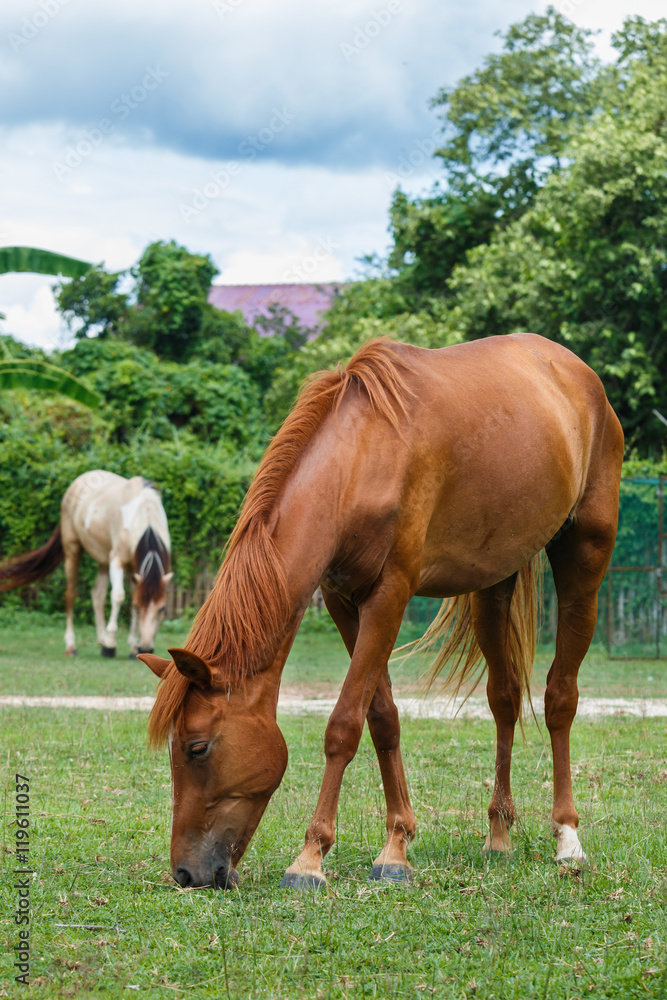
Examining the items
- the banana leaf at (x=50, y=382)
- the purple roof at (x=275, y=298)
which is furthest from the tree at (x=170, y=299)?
the banana leaf at (x=50, y=382)

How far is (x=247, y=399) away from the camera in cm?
2527

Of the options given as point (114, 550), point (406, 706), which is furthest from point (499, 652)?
point (114, 550)

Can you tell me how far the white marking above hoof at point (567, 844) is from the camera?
3736mm

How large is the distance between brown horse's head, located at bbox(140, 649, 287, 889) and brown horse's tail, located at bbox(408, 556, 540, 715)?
151cm

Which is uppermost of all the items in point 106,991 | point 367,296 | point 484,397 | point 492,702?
point 367,296

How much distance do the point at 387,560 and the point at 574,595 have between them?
1.39 metres

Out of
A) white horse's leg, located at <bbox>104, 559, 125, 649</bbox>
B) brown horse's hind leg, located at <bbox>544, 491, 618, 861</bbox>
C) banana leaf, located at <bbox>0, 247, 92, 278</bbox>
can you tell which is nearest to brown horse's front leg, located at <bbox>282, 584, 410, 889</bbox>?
brown horse's hind leg, located at <bbox>544, 491, 618, 861</bbox>

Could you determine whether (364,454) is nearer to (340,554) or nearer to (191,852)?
(340,554)

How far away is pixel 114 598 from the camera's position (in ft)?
42.4

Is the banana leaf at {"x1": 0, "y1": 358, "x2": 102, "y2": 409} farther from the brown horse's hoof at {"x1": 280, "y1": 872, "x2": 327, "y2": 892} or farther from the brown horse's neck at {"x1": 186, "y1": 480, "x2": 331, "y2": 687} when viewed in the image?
the brown horse's hoof at {"x1": 280, "y1": 872, "x2": 327, "y2": 892}

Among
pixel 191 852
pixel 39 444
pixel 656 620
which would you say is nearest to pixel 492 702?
pixel 191 852

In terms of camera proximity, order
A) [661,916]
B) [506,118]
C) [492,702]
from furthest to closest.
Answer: [506,118] → [492,702] → [661,916]

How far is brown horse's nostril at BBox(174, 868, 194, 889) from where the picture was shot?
122 inches

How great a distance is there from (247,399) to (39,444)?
29.1 feet
